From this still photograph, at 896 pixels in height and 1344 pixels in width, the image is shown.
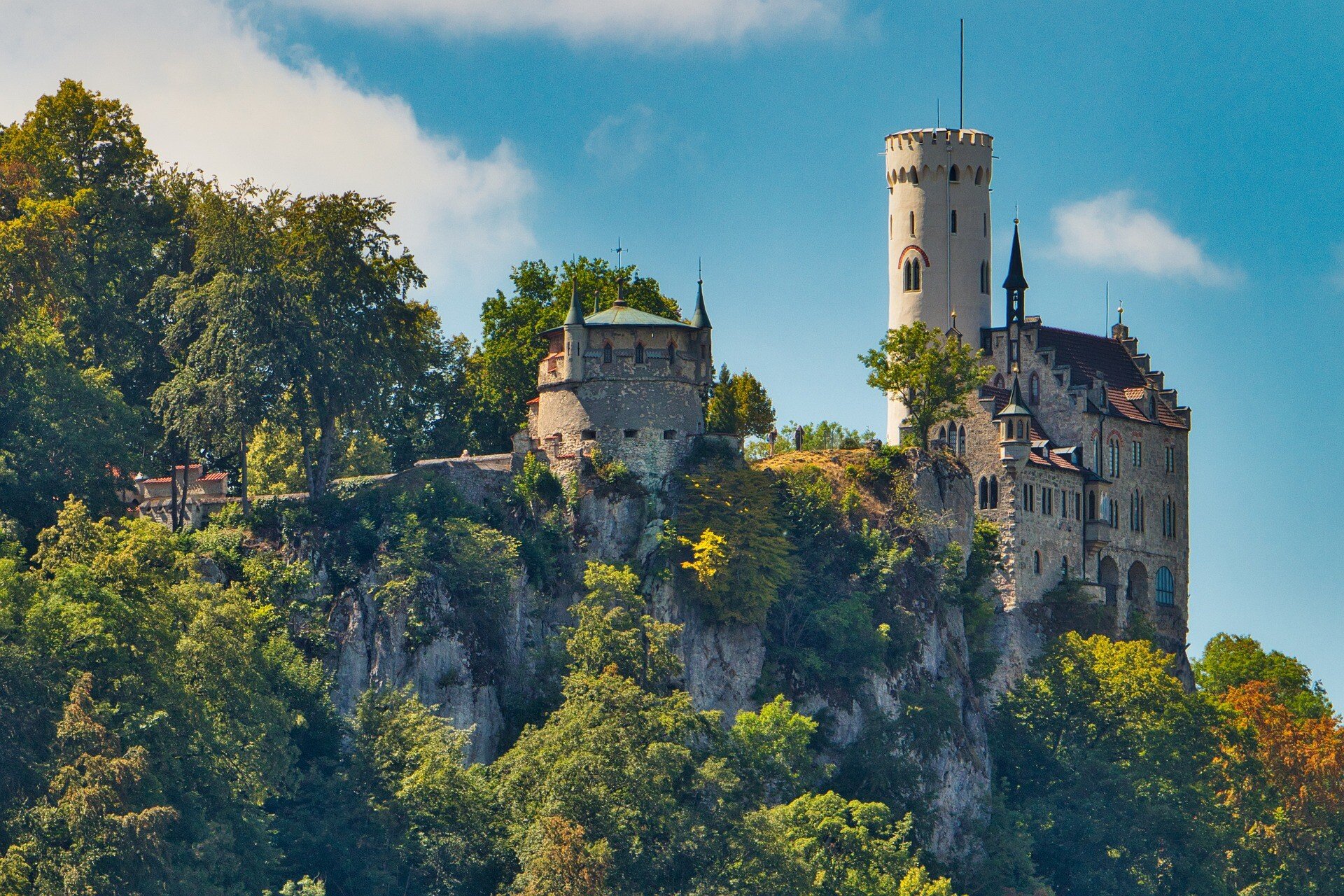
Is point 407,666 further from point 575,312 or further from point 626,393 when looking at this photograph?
point 575,312

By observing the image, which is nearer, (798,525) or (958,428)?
(798,525)

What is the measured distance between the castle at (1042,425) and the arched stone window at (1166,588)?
0.06 metres

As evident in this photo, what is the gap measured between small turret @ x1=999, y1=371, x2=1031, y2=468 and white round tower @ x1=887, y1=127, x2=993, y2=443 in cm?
669

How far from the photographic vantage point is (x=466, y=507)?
319ft

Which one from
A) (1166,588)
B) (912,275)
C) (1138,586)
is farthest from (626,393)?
(1166,588)

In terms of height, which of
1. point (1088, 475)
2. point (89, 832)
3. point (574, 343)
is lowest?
point (89, 832)

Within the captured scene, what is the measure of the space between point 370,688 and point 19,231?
17871 mm

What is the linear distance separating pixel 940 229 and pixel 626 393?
2302 cm

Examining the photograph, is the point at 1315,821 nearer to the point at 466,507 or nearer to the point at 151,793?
the point at 466,507

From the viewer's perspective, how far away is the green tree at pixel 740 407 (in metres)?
113

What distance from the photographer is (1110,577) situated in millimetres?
114000

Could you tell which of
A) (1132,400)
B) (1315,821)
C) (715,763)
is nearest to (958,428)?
(1132,400)

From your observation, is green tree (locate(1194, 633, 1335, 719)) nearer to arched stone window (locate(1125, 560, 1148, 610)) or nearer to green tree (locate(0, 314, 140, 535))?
arched stone window (locate(1125, 560, 1148, 610))

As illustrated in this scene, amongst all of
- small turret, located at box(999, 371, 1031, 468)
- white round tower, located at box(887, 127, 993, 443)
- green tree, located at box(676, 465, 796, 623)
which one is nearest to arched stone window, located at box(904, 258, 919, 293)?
white round tower, located at box(887, 127, 993, 443)
